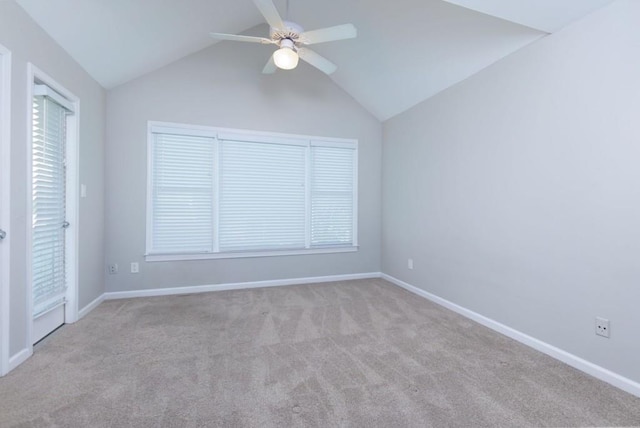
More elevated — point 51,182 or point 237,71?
point 237,71

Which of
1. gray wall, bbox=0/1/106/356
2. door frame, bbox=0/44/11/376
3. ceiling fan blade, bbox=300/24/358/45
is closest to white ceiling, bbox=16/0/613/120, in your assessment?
gray wall, bbox=0/1/106/356

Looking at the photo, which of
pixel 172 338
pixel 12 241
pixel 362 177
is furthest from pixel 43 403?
pixel 362 177

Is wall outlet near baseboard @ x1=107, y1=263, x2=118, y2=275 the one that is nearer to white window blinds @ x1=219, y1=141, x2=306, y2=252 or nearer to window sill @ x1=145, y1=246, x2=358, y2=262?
window sill @ x1=145, y1=246, x2=358, y2=262

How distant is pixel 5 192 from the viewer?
187 cm

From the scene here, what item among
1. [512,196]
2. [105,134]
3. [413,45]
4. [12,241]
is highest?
[413,45]

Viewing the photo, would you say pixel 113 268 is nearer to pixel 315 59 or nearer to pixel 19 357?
pixel 19 357

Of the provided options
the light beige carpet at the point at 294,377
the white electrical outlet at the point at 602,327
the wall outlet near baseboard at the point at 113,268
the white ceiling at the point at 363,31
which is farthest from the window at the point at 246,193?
the white electrical outlet at the point at 602,327

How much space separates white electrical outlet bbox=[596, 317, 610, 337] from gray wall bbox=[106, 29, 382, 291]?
283 cm

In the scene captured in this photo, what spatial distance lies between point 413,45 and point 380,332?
2.88 m

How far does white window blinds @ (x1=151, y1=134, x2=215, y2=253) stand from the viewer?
3.62 meters

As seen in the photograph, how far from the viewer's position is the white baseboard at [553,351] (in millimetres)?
1822

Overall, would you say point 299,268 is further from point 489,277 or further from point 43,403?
point 43,403

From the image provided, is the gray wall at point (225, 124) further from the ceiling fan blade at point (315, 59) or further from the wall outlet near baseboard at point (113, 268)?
the ceiling fan blade at point (315, 59)

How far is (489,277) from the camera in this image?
2.78 meters
